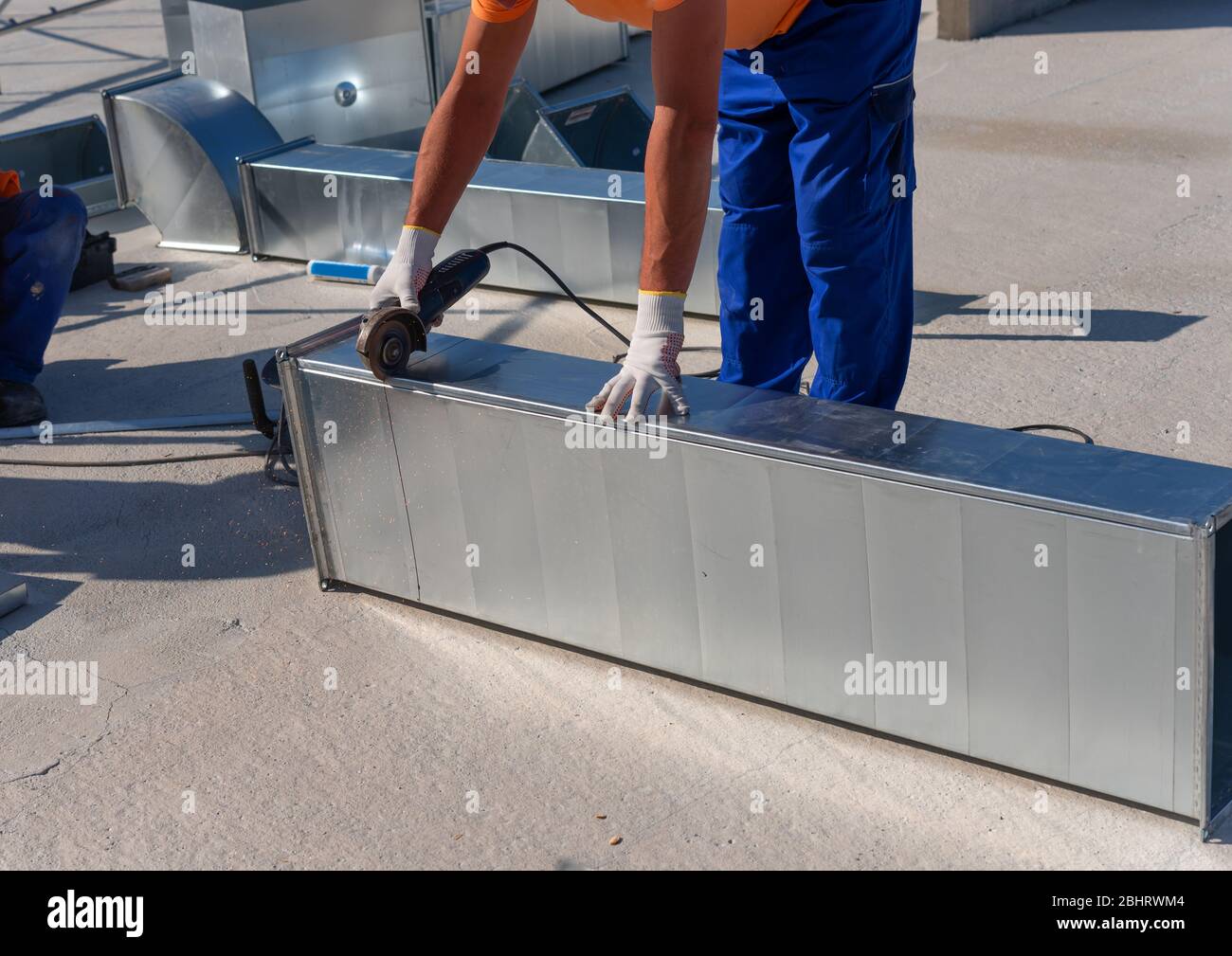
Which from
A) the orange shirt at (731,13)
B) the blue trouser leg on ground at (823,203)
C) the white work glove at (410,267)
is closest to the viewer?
the orange shirt at (731,13)

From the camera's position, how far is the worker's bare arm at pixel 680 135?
207 centimetres

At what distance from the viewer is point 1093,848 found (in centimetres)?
202

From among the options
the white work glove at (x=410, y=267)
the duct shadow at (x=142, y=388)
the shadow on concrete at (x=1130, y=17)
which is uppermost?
the shadow on concrete at (x=1130, y=17)

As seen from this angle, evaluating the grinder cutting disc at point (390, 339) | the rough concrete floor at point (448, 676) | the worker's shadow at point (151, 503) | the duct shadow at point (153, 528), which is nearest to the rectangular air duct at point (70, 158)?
the rough concrete floor at point (448, 676)

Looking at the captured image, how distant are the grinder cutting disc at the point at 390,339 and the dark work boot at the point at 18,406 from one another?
5.21 feet

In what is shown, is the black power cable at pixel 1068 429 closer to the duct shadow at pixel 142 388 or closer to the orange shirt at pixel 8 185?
the duct shadow at pixel 142 388

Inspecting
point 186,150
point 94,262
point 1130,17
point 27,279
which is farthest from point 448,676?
point 1130,17

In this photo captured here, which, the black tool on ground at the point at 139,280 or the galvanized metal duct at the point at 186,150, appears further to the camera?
the galvanized metal duct at the point at 186,150

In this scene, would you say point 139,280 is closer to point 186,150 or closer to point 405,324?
point 186,150

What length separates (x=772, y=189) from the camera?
2.68 meters

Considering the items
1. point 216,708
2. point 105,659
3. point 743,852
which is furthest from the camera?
point 105,659
